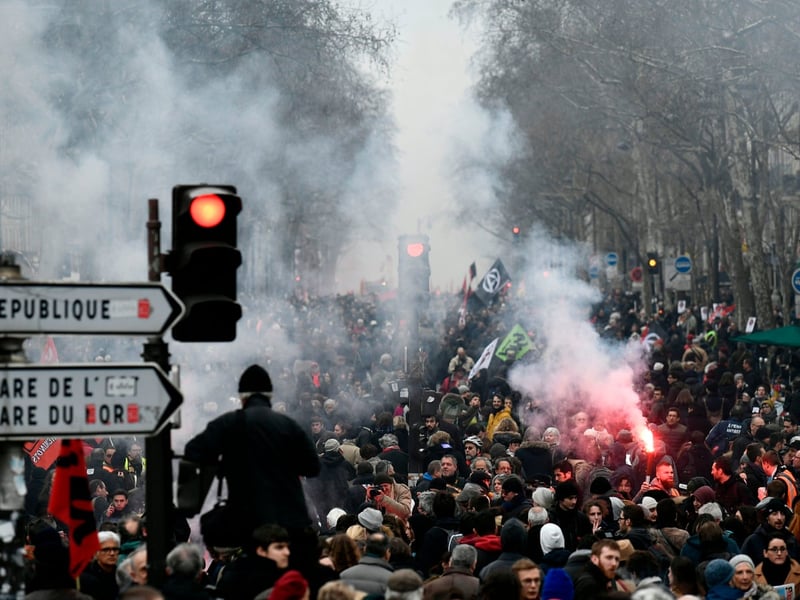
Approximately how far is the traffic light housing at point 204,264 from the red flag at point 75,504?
1.96ft

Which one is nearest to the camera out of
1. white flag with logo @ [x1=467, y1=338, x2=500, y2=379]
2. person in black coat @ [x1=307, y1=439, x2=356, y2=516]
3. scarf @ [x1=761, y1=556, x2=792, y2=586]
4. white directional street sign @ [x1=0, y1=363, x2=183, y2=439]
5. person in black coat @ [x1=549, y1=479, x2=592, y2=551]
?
white directional street sign @ [x1=0, y1=363, x2=183, y2=439]

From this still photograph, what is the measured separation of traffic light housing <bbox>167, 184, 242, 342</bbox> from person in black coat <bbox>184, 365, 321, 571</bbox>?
22.2 inches

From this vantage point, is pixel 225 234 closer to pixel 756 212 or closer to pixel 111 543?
pixel 111 543

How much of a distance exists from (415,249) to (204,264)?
15.4 meters

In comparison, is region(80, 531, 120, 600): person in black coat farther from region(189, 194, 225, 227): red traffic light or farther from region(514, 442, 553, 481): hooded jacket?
region(514, 442, 553, 481): hooded jacket

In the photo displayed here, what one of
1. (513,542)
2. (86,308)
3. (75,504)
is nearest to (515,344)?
(513,542)

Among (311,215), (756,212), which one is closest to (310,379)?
(756,212)

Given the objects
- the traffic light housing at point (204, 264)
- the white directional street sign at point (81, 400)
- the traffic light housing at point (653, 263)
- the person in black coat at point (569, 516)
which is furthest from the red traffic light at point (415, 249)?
the traffic light housing at point (653, 263)

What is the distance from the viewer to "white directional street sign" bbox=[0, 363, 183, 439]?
523 cm

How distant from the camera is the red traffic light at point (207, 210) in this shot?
19.2ft

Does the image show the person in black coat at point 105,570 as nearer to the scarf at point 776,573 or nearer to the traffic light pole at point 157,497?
the traffic light pole at point 157,497

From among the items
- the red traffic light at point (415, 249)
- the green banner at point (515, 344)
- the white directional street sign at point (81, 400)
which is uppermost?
the red traffic light at point (415, 249)

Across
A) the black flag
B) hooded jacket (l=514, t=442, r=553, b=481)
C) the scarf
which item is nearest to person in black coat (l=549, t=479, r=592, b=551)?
the scarf

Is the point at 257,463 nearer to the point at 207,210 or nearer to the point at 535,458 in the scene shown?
the point at 207,210
